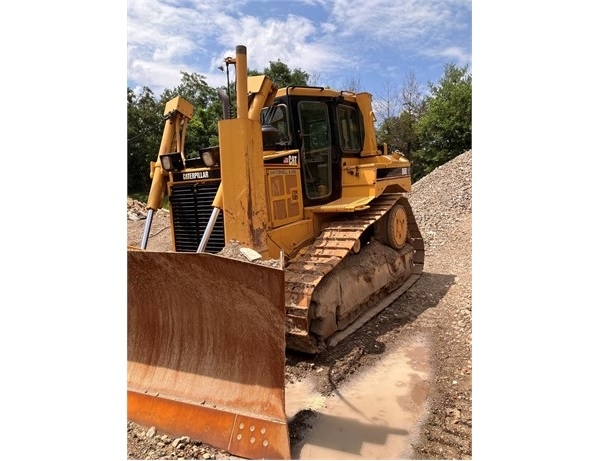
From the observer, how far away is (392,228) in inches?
245

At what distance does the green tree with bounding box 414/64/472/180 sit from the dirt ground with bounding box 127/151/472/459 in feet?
46.6

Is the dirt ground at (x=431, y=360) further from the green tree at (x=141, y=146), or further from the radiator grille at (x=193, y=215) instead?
the green tree at (x=141, y=146)

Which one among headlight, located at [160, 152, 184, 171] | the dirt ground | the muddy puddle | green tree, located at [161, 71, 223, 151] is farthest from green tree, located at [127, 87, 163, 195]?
the muddy puddle

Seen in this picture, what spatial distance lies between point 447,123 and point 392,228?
58.5ft

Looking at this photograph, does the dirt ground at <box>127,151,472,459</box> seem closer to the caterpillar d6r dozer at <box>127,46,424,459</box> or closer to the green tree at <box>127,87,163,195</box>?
the caterpillar d6r dozer at <box>127,46,424,459</box>

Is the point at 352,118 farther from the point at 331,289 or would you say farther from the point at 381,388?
the point at 381,388

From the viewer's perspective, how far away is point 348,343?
4.82 metres

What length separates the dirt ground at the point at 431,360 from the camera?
3.14 metres

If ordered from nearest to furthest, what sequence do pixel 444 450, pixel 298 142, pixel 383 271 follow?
1. pixel 444 450
2. pixel 298 142
3. pixel 383 271

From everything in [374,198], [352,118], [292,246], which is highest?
[352,118]

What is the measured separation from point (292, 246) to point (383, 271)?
149 centimetres

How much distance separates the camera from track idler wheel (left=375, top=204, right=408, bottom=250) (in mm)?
6207

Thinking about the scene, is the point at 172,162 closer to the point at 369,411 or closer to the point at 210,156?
the point at 210,156

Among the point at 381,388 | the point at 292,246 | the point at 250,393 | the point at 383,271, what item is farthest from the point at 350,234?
the point at 250,393
